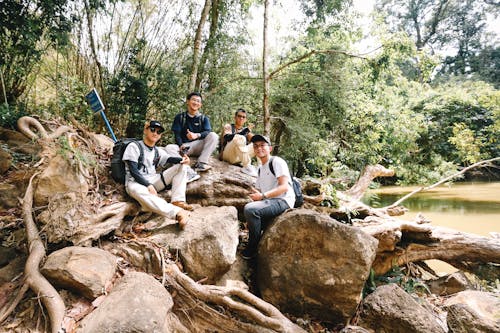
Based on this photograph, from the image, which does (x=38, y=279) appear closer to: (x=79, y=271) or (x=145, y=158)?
(x=79, y=271)

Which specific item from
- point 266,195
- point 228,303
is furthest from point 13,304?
point 266,195

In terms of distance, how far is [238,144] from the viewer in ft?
18.4

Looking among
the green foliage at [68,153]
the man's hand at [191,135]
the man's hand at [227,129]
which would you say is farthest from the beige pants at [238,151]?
the green foliage at [68,153]

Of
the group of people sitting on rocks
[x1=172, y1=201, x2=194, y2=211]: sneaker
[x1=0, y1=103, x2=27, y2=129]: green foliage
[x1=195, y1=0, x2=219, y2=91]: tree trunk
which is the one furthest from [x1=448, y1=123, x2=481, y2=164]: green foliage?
[x1=0, y1=103, x2=27, y2=129]: green foliage

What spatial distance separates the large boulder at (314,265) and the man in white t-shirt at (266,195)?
192mm

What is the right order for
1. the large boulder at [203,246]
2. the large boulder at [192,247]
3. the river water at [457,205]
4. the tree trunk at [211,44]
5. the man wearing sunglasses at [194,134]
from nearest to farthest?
the large boulder at [192,247], the large boulder at [203,246], the man wearing sunglasses at [194,134], the tree trunk at [211,44], the river water at [457,205]

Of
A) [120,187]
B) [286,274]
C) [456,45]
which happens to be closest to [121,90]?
[120,187]

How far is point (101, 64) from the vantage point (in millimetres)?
7168

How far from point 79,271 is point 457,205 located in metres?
16.2

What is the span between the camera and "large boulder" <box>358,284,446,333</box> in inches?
145

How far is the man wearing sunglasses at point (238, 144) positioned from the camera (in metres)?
5.64

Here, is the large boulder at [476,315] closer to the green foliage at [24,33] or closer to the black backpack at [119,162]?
the black backpack at [119,162]

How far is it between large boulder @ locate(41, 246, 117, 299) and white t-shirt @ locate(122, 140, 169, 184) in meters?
1.33

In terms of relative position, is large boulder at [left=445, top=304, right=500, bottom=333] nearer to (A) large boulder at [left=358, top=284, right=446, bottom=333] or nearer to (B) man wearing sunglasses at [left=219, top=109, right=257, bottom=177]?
(A) large boulder at [left=358, top=284, right=446, bottom=333]
